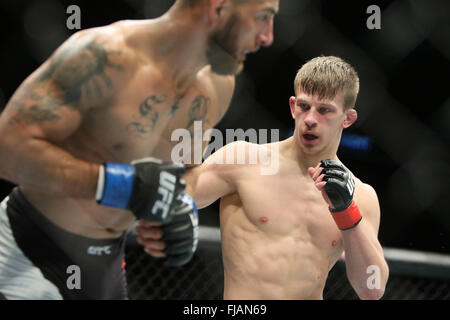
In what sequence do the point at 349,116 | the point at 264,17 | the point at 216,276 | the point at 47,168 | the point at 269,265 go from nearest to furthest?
the point at 47,168 < the point at 264,17 < the point at 269,265 < the point at 349,116 < the point at 216,276

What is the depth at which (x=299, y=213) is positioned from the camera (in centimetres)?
176

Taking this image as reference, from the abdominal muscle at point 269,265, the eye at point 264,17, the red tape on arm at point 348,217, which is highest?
the eye at point 264,17

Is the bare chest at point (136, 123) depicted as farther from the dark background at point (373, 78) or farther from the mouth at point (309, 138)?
the dark background at point (373, 78)

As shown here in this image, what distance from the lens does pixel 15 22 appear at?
2199mm

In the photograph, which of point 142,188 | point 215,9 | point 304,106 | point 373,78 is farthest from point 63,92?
point 373,78

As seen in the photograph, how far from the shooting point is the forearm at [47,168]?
110 centimetres

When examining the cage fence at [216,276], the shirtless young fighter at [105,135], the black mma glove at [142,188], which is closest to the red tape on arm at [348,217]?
the shirtless young fighter at [105,135]

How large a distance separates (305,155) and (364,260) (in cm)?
38

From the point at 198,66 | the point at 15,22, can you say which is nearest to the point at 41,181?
the point at 198,66

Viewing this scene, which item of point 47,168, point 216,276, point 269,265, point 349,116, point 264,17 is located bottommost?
point 216,276

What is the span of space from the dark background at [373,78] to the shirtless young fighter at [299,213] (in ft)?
2.92

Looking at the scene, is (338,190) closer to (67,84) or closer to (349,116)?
(349,116)

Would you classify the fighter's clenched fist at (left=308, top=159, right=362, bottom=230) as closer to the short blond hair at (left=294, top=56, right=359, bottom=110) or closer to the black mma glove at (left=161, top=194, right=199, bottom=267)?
the short blond hair at (left=294, top=56, right=359, bottom=110)

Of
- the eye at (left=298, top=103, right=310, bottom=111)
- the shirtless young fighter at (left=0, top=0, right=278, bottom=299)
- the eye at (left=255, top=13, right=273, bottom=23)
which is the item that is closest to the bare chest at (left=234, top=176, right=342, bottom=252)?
the eye at (left=298, top=103, right=310, bottom=111)
